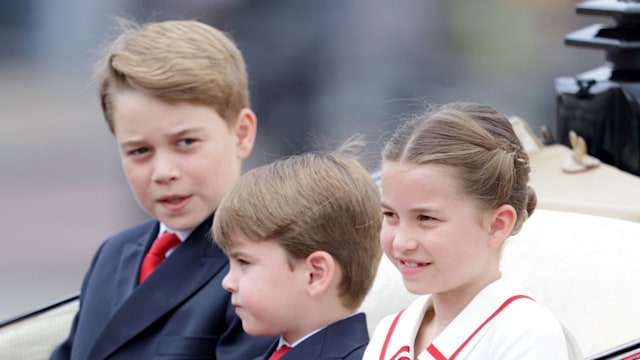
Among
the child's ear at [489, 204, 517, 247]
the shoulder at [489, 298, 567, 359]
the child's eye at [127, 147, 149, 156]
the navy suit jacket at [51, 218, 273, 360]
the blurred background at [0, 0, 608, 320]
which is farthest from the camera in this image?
the blurred background at [0, 0, 608, 320]

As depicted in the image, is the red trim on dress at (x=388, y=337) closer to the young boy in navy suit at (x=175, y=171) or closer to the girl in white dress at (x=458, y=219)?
the girl in white dress at (x=458, y=219)

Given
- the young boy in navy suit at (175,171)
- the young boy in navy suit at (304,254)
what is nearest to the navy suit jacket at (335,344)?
the young boy in navy suit at (304,254)

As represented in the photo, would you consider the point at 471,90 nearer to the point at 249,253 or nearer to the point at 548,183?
the point at 548,183

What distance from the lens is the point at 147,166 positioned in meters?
2.17

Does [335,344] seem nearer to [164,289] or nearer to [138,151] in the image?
[164,289]

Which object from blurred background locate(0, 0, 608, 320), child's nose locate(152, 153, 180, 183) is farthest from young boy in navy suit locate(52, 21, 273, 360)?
blurred background locate(0, 0, 608, 320)

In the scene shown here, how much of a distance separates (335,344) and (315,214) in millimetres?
206

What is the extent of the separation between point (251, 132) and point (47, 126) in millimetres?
4656

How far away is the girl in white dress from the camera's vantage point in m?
1.56

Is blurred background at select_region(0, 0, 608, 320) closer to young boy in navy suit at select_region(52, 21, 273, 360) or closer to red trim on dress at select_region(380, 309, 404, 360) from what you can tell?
young boy in navy suit at select_region(52, 21, 273, 360)

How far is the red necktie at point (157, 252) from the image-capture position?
7.38 feet

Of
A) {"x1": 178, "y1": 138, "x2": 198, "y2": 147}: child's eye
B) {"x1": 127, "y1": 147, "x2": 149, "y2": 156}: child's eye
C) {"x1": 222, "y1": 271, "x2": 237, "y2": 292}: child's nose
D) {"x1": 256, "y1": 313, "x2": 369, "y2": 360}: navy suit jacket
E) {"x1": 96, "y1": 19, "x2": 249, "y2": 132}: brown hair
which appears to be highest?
{"x1": 96, "y1": 19, "x2": 249, "y2": 132}: brown hair

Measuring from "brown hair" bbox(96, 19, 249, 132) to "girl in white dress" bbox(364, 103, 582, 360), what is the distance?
65 centimetres

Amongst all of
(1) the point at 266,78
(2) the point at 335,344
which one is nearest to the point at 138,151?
(2) the point at 335,344
